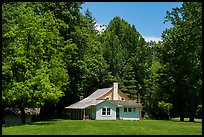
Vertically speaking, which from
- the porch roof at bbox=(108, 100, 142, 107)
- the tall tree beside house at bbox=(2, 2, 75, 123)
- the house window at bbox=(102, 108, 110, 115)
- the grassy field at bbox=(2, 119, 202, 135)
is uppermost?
the tall tree beside house at bbox=(2, 2, 75, 123)

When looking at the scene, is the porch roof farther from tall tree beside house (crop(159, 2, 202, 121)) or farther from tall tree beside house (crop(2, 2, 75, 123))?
tall tree beside house (crop(2, 2, 75, 123))

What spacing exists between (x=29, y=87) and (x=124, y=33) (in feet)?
132

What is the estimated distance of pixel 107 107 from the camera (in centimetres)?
5025

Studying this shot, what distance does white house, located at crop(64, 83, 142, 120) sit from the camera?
4941 cm

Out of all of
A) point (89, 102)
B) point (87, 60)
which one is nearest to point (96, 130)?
point (87, 60)

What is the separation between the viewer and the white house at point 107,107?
49.4 metres

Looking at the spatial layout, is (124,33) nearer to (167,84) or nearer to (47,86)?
(167,84)

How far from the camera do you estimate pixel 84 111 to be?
163ft

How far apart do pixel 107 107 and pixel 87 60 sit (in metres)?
7.72

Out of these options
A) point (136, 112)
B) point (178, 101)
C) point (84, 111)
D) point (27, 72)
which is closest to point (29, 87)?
point (27, 72)

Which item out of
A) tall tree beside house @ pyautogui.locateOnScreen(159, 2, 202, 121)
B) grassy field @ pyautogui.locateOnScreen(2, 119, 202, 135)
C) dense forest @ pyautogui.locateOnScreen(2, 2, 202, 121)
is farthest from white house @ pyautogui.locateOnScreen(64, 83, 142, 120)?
grassy field @ pyautogui.locateOnScreen(2, 119, 202, 135)

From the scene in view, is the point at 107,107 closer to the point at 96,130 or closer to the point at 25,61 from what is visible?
the point at 25,61

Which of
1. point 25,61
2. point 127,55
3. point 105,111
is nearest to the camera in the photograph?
point 25,61

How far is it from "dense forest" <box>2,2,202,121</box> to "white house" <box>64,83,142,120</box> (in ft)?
7.31
